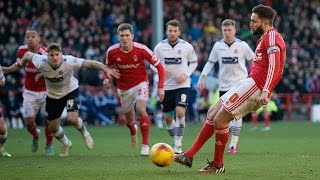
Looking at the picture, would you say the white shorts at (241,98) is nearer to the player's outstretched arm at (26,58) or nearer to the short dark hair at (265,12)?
the short dark hair at (265,12)

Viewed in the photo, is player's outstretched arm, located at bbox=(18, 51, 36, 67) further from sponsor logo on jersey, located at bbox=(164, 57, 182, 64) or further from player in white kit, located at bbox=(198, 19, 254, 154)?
player in white kit, located at bbox=(198, 19, 254, 154)

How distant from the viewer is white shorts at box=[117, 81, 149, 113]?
15.9m

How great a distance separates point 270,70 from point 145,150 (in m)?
4.85

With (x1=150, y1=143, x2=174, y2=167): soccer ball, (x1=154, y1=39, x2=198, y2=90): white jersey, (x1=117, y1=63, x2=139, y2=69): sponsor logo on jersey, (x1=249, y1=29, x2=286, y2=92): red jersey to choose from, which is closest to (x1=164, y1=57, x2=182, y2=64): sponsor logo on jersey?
(x1=154, y1=39, x2=198, y2=90): white jersey

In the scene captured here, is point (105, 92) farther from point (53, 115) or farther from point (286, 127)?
point (53, 115)

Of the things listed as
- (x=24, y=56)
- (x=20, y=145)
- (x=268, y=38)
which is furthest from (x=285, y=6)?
(x=268, y=38)

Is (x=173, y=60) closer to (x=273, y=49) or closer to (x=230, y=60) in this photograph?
(x=230, y=60)

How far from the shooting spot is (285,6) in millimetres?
39469

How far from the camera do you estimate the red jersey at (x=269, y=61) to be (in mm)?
11227

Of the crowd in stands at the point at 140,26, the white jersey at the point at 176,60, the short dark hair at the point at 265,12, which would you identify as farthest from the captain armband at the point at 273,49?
the crowd in stands at the point at 140,26

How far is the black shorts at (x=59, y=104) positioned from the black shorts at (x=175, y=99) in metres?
2.19

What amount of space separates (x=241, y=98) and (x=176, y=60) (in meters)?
5.72

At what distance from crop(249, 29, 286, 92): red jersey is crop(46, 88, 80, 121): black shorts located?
16.9 ft

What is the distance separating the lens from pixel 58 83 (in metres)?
15.7
